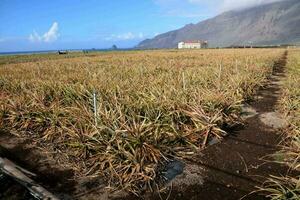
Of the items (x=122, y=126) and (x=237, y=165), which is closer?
(x=237, y=165)

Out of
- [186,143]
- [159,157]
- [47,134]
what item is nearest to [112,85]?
[47,134]

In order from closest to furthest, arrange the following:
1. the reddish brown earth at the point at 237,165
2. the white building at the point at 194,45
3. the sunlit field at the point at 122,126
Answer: the reddish brown earth at the point at 237,165, the sunlit field at the point at 122,126, the white building at the point at 194,45

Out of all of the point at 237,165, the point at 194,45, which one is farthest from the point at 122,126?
the point at 194,45

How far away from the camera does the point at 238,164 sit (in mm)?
5410

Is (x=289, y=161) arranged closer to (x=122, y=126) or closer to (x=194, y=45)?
(x=122, y=126)

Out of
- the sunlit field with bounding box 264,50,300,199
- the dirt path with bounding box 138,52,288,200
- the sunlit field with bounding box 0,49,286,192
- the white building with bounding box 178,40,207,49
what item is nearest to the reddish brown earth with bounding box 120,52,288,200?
the dirt path with bounding box 138,52,288,200

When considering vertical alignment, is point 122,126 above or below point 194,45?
above

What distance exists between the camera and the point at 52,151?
6.21m

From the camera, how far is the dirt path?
4.47m

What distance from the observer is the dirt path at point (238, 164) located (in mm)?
4473

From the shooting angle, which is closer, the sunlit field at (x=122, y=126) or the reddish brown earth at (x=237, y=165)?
the reddish brown earth at (x=237, y=165)

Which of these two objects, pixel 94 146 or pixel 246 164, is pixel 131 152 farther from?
pixel 246 164

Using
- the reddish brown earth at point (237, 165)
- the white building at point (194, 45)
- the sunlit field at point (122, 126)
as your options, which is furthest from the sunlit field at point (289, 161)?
the white building at point (194, 45)

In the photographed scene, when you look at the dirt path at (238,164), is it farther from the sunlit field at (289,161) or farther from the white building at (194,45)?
the white building at (194,45)
